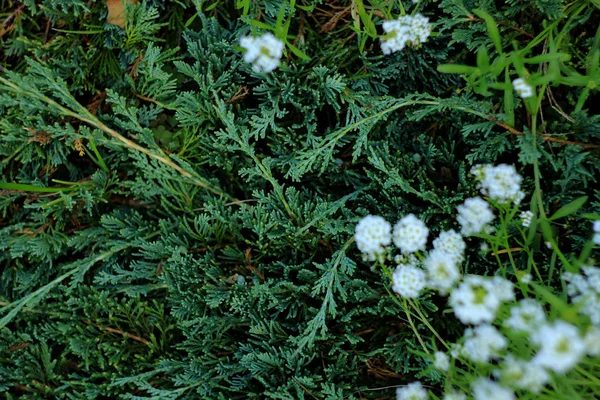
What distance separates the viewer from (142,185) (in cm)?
243

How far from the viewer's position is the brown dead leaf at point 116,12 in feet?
8.22

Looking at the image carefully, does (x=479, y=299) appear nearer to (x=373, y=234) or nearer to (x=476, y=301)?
(x=476, y=301)

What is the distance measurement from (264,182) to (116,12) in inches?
43.3

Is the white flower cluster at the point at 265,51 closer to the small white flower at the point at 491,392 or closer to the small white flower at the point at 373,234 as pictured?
the small white flower at the point at 373,234

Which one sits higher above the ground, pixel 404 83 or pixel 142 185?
pixel 404 83

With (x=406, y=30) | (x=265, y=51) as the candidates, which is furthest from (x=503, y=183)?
(x=265, y=51)

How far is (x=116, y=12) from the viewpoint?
8.23ft

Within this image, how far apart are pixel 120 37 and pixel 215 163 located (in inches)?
31.2

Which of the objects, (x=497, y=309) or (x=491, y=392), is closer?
(x=491, y=392)

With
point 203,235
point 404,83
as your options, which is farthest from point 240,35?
point 203,235

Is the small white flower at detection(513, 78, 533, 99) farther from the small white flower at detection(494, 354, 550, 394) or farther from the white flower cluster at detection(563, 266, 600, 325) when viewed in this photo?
the small white flower at detection(494, 354, 550, 394)

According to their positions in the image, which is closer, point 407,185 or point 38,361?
point 407,185

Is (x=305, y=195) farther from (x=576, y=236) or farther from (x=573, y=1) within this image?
(x=573, y=1)

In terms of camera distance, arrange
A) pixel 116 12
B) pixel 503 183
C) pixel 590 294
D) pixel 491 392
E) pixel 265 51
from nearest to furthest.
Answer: pixel 491 392
pixel 590 294
pixel 503 183
pixel 265 51
pixel 116 12
